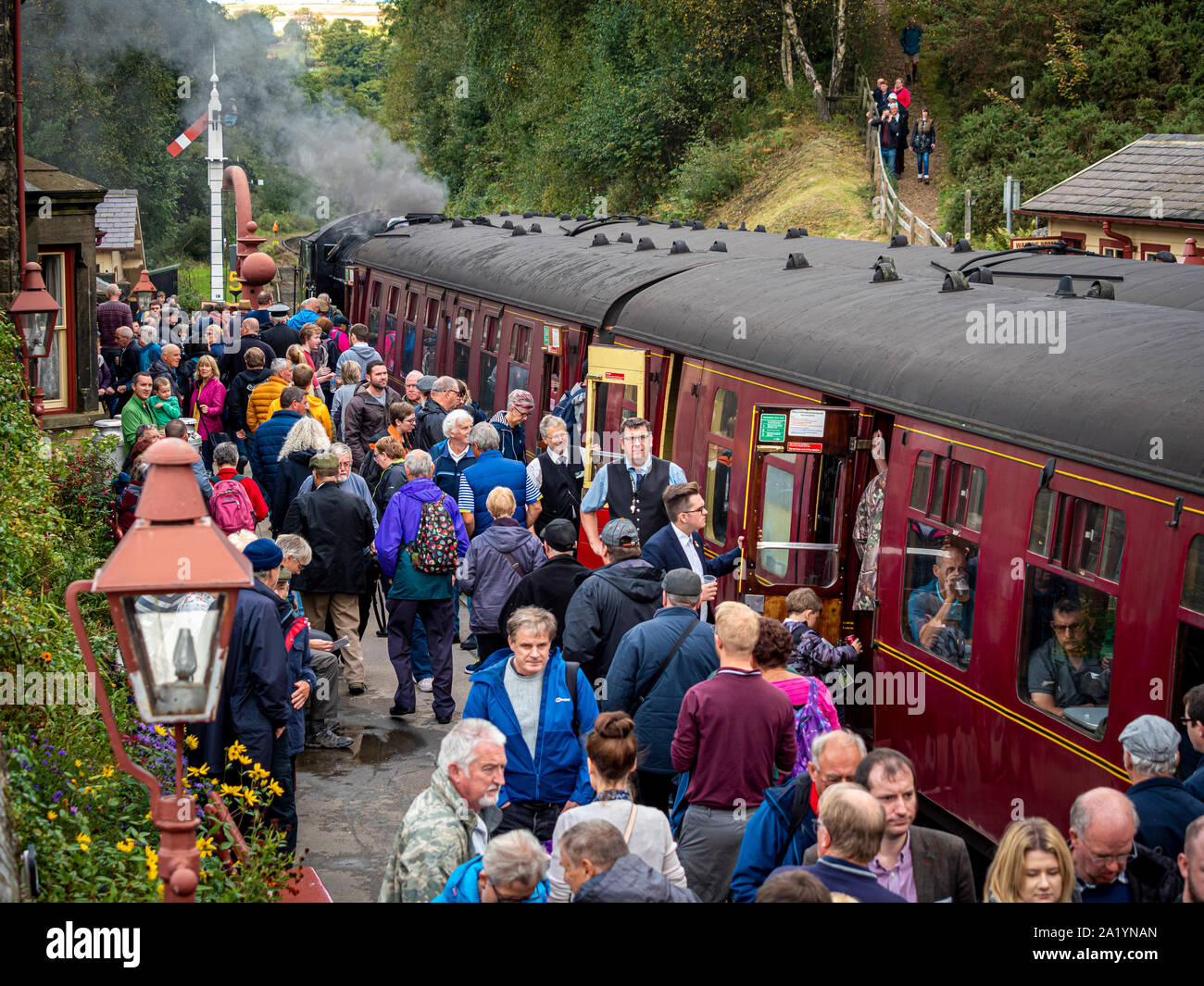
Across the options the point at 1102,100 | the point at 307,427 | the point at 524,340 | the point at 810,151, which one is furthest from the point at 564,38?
the point at 307,427

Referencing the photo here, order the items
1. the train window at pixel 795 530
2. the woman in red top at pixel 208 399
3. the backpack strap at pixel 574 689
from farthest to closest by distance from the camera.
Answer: the woman in red top at pixel 208 399
the train window at pixel 795 530
the backpack strap at pixel 574 689

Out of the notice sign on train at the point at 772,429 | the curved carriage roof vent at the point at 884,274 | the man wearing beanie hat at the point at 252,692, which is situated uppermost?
the curved carriage roof vent at the point at 884,274

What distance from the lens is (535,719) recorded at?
6.70 metres

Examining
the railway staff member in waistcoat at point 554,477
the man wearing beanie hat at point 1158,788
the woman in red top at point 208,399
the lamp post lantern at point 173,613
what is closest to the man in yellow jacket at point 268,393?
the woman in red top at point 208,399

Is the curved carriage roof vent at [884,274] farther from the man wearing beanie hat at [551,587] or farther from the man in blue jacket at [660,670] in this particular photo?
the man in blue jacket at [660,670]

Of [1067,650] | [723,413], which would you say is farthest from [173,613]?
[723,413]

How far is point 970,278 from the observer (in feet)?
36.4

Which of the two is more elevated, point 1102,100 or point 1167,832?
point 1102,100

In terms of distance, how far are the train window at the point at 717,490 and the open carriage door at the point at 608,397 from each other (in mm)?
1462

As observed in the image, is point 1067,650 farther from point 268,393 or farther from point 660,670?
point 268,393

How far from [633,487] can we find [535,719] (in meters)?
3.99

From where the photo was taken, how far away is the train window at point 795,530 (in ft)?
31.7
